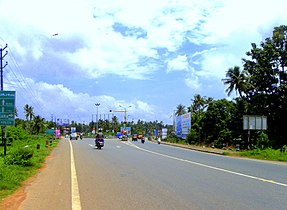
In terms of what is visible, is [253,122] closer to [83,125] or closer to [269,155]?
[269,155]

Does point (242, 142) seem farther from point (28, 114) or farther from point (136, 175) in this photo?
point (28, 114)

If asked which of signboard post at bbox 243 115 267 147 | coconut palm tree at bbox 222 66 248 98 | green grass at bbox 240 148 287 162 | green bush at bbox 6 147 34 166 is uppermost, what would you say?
coconut palm tree at bbox 222 66 248 98

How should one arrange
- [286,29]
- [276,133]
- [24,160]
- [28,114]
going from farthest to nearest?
[28,114]
[276,133]
[286,29]
[24,160]

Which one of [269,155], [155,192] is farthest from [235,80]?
[155,192]

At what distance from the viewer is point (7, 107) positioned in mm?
18688

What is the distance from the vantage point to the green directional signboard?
18625mm

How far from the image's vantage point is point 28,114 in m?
112

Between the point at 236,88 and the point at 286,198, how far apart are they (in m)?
55.1

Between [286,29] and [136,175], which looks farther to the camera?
[286,29]

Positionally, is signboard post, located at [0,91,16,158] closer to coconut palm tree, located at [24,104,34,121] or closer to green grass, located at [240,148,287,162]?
green grass, located at [240,148,287,162]

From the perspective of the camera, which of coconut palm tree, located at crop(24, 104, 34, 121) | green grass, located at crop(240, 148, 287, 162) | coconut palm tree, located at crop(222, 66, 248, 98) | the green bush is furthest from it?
coconut palm tree, located at crop(24, 104, 34, 121)

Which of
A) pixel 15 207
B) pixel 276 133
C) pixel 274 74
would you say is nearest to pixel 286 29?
pixel 274 74

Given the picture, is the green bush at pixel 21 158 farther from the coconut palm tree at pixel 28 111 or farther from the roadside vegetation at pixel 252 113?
the coconut palm tree at pixel 28 111

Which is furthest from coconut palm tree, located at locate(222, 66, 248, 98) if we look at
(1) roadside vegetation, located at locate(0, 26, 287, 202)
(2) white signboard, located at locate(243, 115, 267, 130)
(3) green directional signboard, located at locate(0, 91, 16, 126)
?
(3) green directional signboard, located at locate(0, 91, 16, 126)
